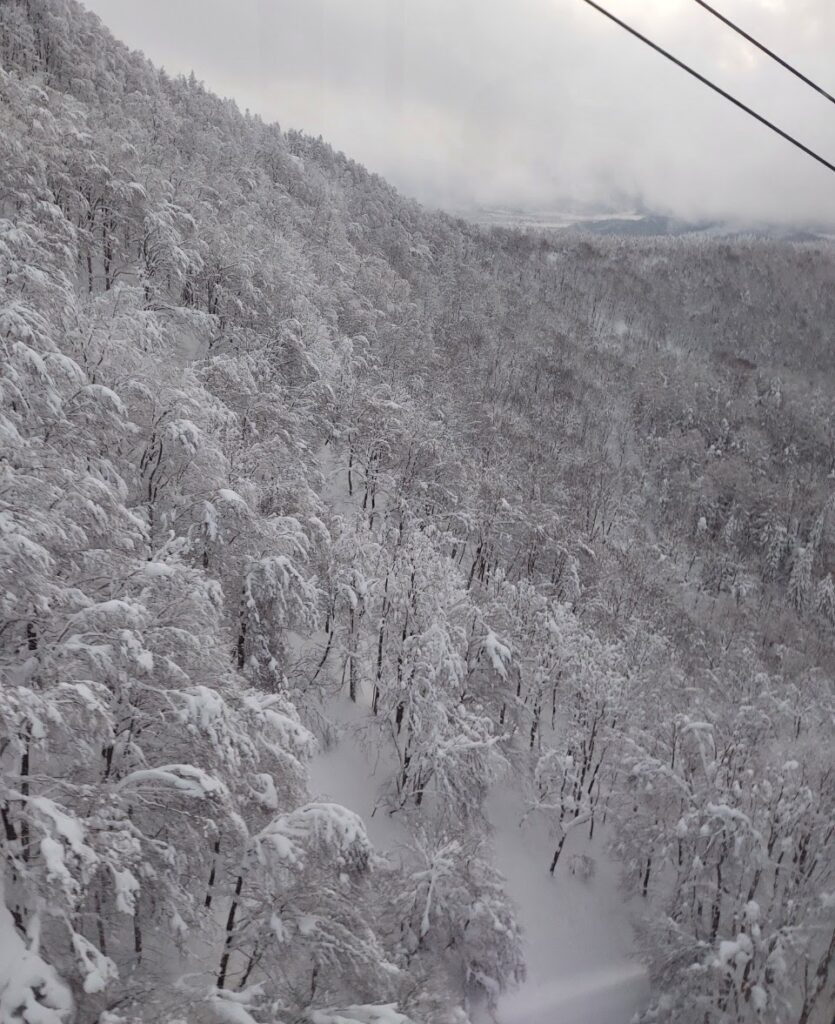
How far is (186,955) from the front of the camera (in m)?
9.62

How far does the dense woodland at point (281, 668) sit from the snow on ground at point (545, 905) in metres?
0.64

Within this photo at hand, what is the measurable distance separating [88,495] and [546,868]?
17944mm

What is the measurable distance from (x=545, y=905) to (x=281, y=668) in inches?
448

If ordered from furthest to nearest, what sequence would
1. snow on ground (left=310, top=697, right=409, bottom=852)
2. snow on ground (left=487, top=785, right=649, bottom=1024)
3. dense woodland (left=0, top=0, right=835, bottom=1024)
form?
snow on ground (left=310, top=697, right=409, bottom=852) < snow on ground (left=487, top=785, right=649, bottom=1024) < dense woodland (left=0, top=0, right=835, bottom=1024)

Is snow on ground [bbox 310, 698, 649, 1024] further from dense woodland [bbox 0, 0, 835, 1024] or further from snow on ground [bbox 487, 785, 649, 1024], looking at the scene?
dense woodland [bbox 0, 0, 835, 1024]

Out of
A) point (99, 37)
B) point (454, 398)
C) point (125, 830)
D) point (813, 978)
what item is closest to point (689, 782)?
point (813, 978)

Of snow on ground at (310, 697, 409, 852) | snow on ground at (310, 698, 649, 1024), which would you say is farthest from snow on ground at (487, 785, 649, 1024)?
snow on ground at (310, 697, 409, 852)

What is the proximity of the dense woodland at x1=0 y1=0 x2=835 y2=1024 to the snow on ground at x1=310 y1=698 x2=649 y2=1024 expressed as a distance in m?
0.64

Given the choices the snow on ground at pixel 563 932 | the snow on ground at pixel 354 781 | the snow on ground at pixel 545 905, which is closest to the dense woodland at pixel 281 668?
the snow on ground at pixel 354 781

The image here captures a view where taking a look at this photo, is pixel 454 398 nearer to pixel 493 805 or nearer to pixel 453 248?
pixel 493 805

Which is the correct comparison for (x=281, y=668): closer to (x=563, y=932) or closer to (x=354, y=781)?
(x=354, y=781)

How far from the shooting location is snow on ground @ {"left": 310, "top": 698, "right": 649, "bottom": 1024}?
16.6 m

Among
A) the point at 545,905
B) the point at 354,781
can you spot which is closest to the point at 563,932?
the point at 545,905

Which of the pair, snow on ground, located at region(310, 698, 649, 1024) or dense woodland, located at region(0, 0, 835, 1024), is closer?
dense woodland, located at region(0, 0, 835, 1024)
